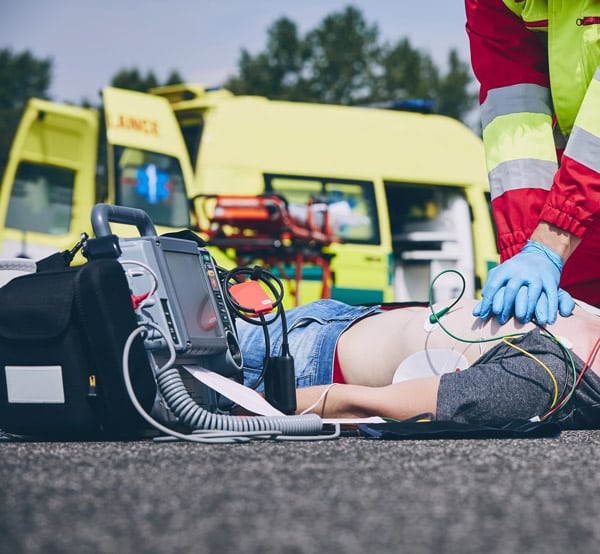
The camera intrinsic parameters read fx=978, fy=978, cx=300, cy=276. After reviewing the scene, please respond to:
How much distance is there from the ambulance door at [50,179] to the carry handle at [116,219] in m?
4.50

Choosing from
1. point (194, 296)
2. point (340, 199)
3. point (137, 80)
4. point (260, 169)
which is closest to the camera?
point (194, 296)

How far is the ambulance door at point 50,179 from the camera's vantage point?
6945mm

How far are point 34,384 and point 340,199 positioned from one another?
17.7 feet

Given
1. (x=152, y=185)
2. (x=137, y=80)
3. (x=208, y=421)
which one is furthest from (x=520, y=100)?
(x=137, y=80)

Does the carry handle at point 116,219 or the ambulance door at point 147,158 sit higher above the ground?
the ambulance door at point 147,158

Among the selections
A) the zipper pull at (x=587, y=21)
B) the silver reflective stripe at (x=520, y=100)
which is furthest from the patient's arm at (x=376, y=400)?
the zipper pull at (x=587, y=21)

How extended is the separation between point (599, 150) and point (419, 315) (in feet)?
2.12

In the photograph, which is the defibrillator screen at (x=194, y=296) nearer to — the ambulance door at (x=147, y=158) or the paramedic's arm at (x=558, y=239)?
the paramedic's arm at (x=558, y=239)

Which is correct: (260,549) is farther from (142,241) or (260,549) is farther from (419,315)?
(419,315)

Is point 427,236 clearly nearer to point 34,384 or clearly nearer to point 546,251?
point 546,251

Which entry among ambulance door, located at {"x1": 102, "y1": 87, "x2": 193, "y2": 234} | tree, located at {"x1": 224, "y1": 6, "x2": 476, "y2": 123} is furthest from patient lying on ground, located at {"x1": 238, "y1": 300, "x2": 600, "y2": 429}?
tree, located at {"x1": 224, "y1": 6, "x2": 476, "y2": 123}

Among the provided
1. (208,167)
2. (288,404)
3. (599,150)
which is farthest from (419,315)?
(208,167)

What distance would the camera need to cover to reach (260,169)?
23.7ft

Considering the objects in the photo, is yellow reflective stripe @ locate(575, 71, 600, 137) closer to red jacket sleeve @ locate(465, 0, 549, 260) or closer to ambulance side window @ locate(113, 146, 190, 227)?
red jacket sleeve @ locate(465, 0, 549, 260)
